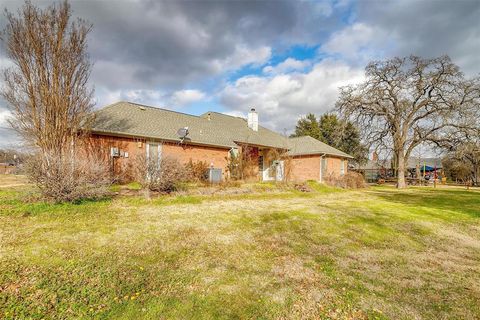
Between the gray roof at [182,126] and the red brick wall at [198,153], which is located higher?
the gray roof at [182,126]

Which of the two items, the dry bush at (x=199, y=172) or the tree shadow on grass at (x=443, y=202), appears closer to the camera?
the tree shadow on grass at (x=443, y=202)

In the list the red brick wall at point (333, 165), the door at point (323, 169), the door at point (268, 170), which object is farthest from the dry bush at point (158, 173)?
the red brick wall at point (333, 165)

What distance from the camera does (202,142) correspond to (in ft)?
54.5

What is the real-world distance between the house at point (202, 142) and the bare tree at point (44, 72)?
9.44 ft

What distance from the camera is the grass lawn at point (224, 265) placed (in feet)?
10.4

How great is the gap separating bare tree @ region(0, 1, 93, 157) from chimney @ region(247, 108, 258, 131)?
1670 centimetres

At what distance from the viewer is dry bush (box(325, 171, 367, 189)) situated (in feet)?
67.3

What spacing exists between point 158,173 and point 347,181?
1661 cm

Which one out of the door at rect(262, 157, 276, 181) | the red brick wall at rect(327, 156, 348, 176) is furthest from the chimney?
A: the red brick wall at rect(327, 156, 348, 176)

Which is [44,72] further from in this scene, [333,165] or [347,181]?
[333,165]

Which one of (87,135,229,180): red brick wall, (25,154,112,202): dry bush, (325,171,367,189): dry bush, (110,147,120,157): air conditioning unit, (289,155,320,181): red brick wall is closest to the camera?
(25,154,112,202): dry bush

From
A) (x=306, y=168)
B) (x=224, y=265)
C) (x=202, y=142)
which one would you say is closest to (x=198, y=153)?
(x=202, y=142)

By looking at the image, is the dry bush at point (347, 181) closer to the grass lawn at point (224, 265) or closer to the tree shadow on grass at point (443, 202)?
the tree shadow on grass at point (443, 202)

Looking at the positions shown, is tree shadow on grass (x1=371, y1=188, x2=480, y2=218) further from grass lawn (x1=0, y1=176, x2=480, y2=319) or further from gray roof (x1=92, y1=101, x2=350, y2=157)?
gray roof (x1=92, y1=101, x2=350, y2=157)
